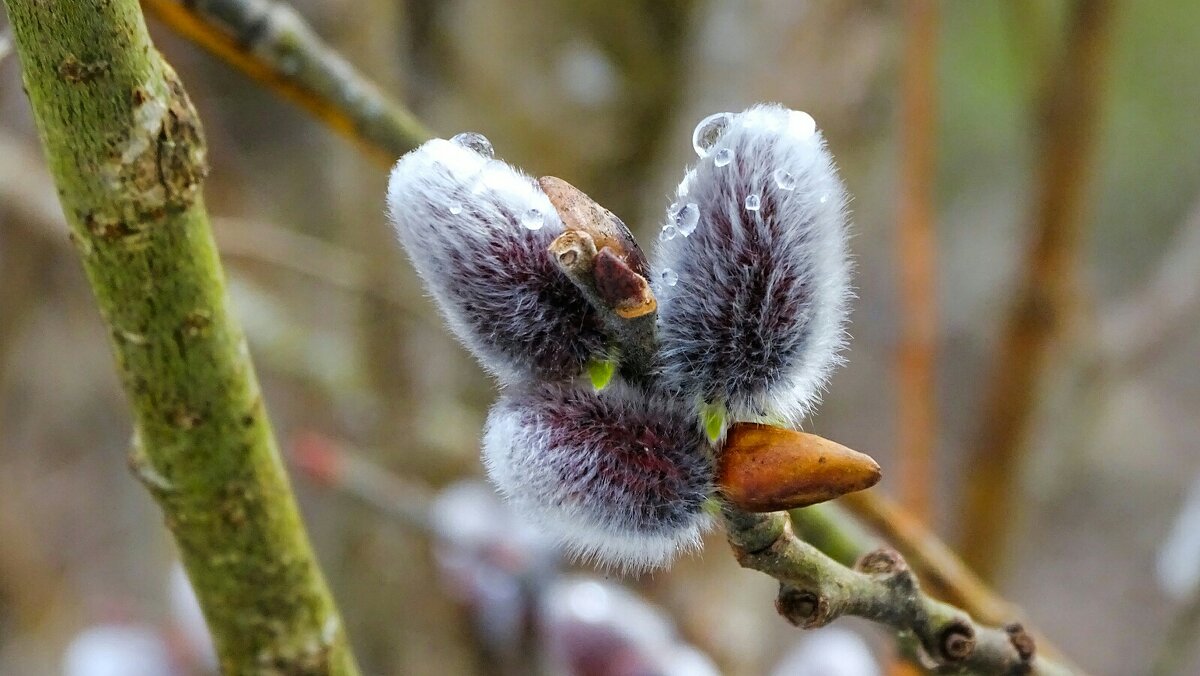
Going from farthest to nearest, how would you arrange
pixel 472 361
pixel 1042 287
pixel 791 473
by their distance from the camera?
1. pixel 472 361
2. pixel 1042 287
3. pixel 791 473

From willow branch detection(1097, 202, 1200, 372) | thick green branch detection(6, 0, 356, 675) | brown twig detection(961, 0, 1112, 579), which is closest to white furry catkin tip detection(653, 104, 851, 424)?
thick green branch detection(6, 0, 356, 675)

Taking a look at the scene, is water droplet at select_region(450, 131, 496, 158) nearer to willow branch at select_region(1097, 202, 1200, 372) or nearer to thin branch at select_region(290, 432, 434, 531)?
thin branch at select_region(290, 432, 434, 531)

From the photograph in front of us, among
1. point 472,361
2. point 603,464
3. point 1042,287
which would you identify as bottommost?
point 603,464

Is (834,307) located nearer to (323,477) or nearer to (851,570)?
(851,570)

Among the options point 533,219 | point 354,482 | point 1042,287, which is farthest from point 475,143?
point 1042,287

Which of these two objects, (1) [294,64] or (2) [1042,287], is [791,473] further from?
(2) [1042,287]

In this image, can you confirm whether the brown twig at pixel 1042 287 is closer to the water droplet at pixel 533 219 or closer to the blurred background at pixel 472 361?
the blurred background at pixel 472 361

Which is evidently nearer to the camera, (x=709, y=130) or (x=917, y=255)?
(x=709, y=130)
